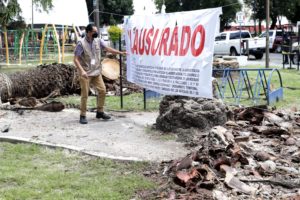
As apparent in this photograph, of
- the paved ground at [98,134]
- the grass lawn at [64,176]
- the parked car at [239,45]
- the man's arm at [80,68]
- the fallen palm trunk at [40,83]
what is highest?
the parked car at [239,45]

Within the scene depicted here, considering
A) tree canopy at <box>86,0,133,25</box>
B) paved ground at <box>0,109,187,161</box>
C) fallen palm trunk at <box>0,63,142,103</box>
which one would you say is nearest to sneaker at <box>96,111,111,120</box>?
paved ground at <box>0,109,187,161</box>

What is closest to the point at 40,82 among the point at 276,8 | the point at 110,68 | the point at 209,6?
the point at 110,68

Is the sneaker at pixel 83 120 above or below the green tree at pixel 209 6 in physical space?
below

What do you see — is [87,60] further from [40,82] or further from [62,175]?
[40,82]

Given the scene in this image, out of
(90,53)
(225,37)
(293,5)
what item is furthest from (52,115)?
(293,5)

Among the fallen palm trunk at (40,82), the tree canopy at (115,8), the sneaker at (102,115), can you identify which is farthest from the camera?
the tree canopy at (115,8)

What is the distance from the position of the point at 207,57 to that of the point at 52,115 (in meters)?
3.86

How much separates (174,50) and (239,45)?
27.0 metres

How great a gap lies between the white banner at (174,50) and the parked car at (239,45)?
2373 centimetres

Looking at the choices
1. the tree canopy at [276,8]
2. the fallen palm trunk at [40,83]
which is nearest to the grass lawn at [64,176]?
the fallen palm trunk at [40,83]

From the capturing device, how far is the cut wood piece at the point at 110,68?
44.2 feet

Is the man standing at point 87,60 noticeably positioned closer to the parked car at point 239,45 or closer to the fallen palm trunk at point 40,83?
the fallen palm trunk at point 40,83

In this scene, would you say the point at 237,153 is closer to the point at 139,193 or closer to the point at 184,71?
the point at 139,193

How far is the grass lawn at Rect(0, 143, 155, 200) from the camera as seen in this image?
4.88 m
